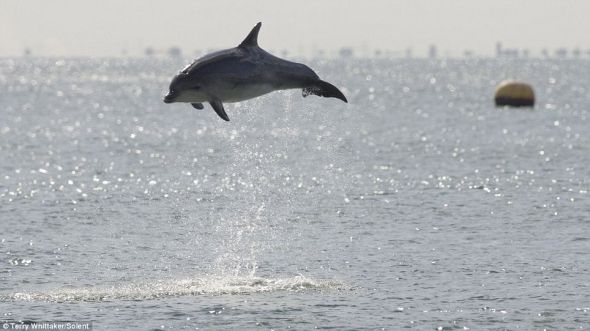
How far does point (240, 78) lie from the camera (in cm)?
2906

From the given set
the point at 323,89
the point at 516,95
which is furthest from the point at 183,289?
the point at 516,95

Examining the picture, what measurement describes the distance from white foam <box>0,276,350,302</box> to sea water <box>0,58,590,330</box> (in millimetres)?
93

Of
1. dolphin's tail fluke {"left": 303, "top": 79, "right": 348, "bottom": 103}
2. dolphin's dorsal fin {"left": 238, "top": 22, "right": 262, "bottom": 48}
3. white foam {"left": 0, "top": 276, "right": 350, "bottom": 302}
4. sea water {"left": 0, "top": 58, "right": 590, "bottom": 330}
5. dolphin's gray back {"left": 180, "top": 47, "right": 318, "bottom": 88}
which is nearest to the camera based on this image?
dolphin's gray back {"left": 180, "top": 47, "right": 318, "bottom": 88}

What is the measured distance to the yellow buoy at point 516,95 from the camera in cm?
14375

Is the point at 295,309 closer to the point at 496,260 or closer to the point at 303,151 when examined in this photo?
the point at 496,260

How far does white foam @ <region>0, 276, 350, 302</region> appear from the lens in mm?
38250

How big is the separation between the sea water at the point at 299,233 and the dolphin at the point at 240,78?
26.7ft

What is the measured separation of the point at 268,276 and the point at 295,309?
5750 millimetres

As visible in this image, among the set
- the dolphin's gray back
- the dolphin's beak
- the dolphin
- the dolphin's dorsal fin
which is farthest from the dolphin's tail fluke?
the dolphin's beak

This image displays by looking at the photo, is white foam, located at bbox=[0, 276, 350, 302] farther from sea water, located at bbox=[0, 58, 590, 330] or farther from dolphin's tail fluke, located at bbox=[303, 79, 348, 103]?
dolphin's tail fluke, located at bbox=[303, 79, 348, 103]

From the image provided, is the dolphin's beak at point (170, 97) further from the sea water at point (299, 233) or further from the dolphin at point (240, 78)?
the sea water at point (299, 233)

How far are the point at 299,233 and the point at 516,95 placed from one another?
96.6 m

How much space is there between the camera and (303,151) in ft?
313

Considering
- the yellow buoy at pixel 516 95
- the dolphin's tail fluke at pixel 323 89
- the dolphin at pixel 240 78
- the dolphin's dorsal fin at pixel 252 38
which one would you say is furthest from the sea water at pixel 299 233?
the yellow buoy at pixel 516 95
